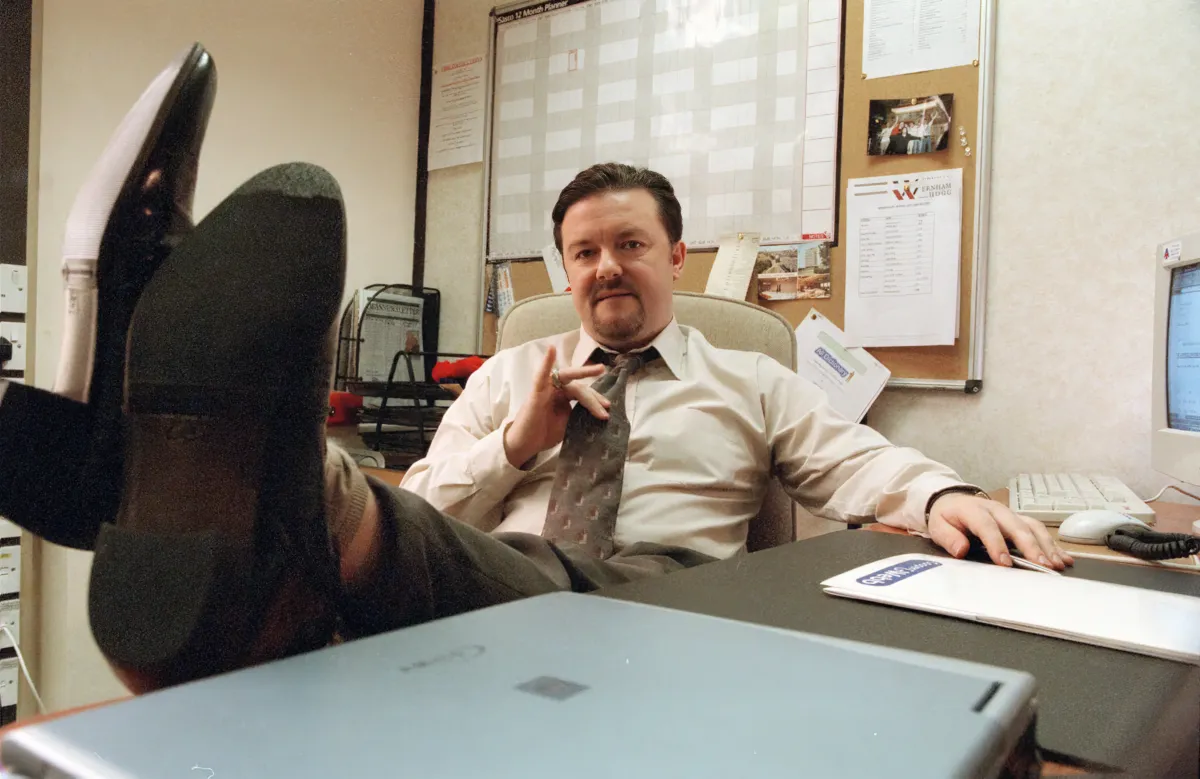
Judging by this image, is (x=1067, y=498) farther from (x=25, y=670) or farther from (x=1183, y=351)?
(x=25, y=670)

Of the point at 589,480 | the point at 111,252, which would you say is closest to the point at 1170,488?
the point at 589,480

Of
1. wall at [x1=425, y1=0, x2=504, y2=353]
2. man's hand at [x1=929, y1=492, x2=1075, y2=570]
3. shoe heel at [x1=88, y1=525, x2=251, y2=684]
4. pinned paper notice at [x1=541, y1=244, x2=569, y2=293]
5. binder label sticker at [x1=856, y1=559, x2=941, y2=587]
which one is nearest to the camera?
shoe heel at [x1=88, y1=525, x2=251, y2=684]

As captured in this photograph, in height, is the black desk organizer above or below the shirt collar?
below

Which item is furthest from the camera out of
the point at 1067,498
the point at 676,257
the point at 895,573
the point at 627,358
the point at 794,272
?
the point at 794,272

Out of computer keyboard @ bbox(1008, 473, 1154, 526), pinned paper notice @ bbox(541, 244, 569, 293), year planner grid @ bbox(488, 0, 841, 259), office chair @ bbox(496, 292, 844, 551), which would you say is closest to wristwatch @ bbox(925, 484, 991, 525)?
computer keyboard @ bbox(1008, 473, 1154, 526)

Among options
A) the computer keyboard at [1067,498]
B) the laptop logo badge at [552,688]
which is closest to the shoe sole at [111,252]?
the laptop logo badge at [552,688]

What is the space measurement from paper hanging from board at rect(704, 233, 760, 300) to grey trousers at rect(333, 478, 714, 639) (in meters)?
1.01

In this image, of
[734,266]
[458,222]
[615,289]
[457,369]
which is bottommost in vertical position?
[457,369]

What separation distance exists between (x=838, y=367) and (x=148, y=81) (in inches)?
45.0

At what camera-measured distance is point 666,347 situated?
1041mm

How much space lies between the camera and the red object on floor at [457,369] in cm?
141

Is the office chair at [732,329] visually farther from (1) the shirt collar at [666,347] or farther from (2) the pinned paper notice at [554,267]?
(2) the pinned paper notice at [554,267]

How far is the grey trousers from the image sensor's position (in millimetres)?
423

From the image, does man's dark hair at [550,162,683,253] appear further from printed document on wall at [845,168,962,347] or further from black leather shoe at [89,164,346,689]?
black leather shoe at [89,164,346,689]
